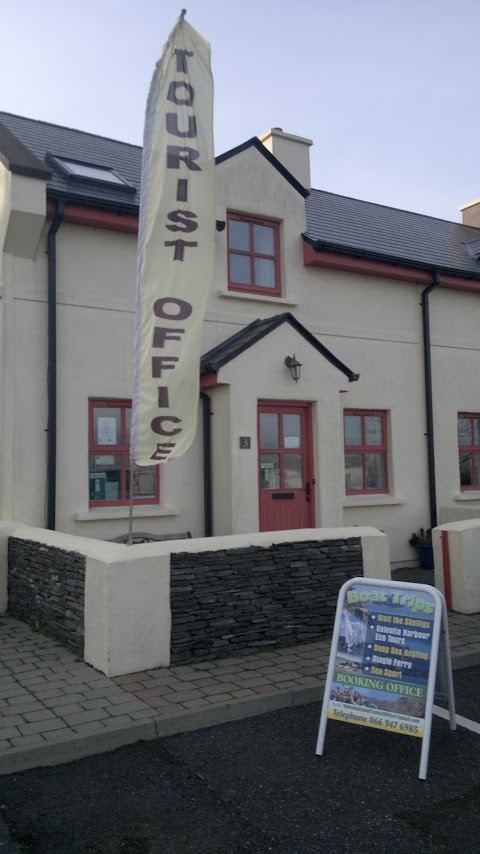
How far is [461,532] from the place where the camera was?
28.3 feet

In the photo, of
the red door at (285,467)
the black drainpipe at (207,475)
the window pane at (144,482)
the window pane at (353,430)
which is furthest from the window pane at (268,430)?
the window pane at (353,430)

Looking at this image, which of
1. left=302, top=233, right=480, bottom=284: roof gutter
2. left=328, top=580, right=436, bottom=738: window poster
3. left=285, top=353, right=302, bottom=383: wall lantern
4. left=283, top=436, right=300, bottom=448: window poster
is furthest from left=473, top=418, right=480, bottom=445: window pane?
left=328, top=580, right=436, bottom=738: window poster

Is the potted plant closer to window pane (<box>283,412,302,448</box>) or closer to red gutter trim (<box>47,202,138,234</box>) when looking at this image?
window pane (<box>283,412,302,448</box>)

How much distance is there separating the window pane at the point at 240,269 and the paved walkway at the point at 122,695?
20.1ft

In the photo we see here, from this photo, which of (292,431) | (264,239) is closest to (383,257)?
(264,239)

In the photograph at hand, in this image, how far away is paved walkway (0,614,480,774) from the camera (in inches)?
183

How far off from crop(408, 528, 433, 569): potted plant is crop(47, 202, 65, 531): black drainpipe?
617 centimetres

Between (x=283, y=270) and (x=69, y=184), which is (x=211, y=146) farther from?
(x=283, y=270)

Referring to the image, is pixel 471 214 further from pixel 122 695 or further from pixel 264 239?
pixel 122 695

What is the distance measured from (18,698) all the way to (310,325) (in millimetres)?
7811

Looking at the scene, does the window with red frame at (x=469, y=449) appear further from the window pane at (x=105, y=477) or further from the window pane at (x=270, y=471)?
the window pane at (x=105, y=477)

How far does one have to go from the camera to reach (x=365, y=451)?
40.4ft

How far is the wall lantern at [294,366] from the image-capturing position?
10547 millimetres

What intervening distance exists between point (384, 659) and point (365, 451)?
7.69 metres
